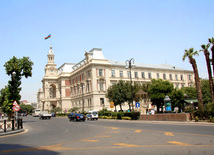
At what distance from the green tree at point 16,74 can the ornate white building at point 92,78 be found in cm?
2745

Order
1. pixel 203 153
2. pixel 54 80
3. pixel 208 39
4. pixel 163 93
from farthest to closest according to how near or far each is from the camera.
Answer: pixel 54 80 < pixel 163 93 < pixel 208 39 < pixel 203 153

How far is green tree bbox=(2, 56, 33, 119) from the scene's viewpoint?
127 feet

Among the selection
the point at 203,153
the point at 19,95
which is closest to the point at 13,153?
the point at 203,153

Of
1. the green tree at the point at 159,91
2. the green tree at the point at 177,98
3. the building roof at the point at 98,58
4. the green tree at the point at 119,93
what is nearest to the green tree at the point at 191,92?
the green tree at the point at 177,98

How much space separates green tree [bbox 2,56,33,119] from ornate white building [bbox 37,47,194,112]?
90.1 ft

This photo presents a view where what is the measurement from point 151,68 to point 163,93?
83.5 feet

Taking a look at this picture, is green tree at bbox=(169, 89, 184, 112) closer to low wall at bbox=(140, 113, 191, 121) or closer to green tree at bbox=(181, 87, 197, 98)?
green tree at bbox=(181, 87, 197, 98)

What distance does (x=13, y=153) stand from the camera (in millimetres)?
9305

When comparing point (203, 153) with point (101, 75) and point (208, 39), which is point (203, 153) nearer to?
point (208, 39)

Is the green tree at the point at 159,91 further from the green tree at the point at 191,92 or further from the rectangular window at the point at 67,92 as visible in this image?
the rectangular window at the point at 67,92

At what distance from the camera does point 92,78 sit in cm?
6975

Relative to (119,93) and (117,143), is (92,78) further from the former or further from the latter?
(117,143)

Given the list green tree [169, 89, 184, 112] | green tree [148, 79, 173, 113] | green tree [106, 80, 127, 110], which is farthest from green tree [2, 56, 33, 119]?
green tree [169, 89, 184, 112]

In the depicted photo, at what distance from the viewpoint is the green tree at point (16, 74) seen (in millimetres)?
38844
